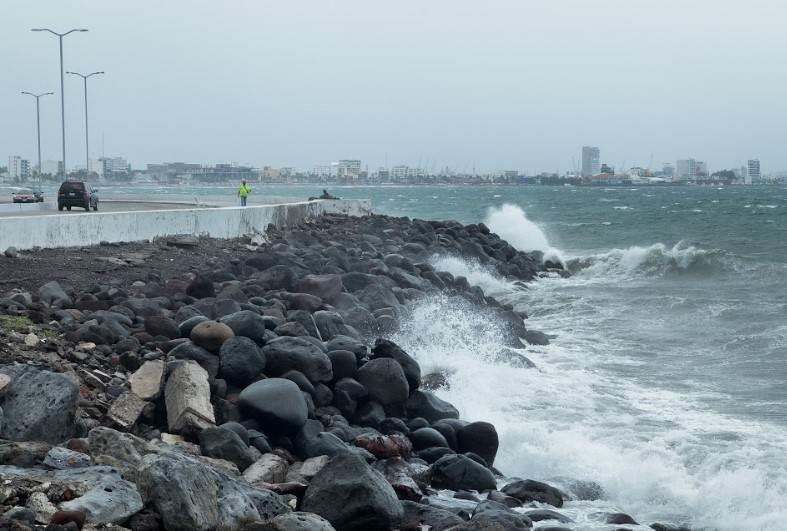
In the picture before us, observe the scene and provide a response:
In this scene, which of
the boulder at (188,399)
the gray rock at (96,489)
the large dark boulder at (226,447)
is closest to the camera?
the gray rock at (96,489)

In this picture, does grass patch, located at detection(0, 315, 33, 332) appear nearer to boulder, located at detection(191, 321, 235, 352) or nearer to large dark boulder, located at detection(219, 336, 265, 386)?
boulder, located at detection(191, 321, 235, 352)

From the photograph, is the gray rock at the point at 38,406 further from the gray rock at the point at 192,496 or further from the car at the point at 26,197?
the car at the point at 26,197

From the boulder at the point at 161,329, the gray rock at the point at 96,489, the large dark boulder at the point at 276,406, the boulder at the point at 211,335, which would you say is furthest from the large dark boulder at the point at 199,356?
the gray rock at the point at 96,489

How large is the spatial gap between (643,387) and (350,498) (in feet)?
27.0

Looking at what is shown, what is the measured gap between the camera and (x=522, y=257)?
33.3 m

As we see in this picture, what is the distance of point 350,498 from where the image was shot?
702cm

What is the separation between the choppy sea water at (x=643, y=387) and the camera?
9.80 m

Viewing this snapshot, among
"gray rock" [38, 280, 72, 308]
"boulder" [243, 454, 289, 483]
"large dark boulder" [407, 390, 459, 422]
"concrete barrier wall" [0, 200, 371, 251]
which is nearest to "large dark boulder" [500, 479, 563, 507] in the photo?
"large dark boulder" [407, 390, 459, 422]

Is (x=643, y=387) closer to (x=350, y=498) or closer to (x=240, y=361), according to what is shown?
(x=240, y=361)

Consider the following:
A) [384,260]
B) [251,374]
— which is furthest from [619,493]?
[384,260]

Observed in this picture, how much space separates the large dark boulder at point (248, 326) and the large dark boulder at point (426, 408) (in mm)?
1709

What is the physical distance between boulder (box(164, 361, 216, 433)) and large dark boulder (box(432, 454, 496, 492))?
1998mm

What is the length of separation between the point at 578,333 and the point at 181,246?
796 cm

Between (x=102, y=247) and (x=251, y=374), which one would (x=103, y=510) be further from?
(x=102, y=247)
